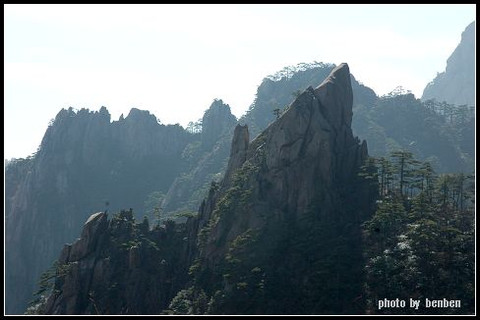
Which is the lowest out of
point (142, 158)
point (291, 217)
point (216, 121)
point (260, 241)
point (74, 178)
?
point (260, 241)

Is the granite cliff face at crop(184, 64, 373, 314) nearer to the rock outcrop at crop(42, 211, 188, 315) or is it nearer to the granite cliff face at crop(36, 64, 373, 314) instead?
the granite cliff face at crop(36, 64, 373, 314)

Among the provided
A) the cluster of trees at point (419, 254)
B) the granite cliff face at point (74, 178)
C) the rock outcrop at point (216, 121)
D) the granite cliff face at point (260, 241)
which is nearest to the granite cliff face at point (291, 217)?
the granite cliff face at point (260, 241)

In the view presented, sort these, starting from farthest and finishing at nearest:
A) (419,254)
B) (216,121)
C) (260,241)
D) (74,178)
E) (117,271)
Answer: (216,121), (74,178), (117,271), (260,241), (419,254)

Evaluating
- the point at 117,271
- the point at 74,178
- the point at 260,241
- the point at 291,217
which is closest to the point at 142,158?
the point at 74,178

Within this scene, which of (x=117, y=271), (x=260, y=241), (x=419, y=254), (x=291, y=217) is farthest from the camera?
(x=117, y=271)

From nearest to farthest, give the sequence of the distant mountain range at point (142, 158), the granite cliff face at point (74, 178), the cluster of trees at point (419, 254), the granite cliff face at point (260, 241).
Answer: the cluster of trees at point (419, 254) < the granite cliff face at point (260, 241) < the granite cliff face at point (74, 178) < the distant mountain range at point (142, 158)

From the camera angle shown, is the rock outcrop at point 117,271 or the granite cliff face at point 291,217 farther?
the rock outcrop at point 117,271

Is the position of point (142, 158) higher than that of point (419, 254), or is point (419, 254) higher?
point (142, 158)

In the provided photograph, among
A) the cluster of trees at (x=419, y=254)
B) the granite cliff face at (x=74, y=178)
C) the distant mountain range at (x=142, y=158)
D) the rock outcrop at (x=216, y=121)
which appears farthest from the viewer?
the rock outcrop at (x=216, y=121)

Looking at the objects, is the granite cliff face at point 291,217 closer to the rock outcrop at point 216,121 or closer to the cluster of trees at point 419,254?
the cluster of trees at point 419,254

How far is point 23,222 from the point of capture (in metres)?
125

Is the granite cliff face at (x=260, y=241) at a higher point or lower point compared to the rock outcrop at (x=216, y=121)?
lower

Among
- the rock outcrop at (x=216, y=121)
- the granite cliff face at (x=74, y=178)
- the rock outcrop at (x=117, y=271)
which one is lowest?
the rock outcrop at (x=117, y=271)

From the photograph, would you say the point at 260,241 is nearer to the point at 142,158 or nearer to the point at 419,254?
the point at 419,254
